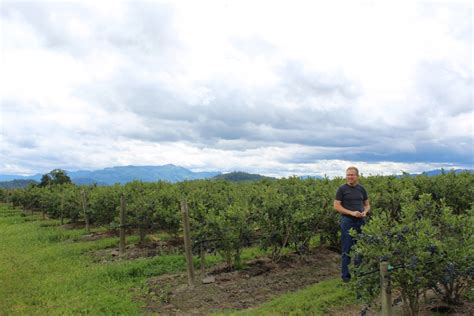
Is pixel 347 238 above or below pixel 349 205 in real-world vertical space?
below

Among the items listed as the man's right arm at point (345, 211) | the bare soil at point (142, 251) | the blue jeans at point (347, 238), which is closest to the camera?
the man's right arm at point (345, 211)

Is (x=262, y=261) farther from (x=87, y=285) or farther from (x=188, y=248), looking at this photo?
(x=87, y=285)

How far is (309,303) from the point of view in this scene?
7.27m

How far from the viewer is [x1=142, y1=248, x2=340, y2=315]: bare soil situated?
7949mm

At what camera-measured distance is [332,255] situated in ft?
37.5

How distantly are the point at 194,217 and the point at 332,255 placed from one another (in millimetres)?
4224

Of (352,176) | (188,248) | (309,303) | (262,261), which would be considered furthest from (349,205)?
(188,248)

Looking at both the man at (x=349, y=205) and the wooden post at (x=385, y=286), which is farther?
the man at (x=349, y=205)

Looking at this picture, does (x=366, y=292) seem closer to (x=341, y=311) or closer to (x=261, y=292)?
(x=341, y=311)

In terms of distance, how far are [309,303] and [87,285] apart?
5683mm

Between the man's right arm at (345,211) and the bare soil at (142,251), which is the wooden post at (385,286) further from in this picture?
the bare soil at (142,251)

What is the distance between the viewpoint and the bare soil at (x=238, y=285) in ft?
26.1

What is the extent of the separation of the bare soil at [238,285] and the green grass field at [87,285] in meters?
0.50

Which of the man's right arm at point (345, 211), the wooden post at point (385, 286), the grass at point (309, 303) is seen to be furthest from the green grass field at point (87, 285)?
the man's right arm at point (345, 211)
